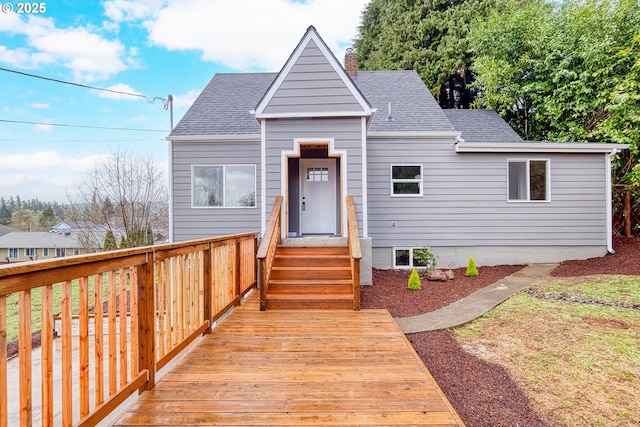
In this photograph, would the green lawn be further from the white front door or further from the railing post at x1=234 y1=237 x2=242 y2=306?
the white front door

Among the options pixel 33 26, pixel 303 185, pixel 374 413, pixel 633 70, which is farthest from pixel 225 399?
pixel 33 26

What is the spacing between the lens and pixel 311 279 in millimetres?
5086

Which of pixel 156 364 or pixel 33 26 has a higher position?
pixel 33 26

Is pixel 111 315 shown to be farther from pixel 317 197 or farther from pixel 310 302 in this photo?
pixel 317 197

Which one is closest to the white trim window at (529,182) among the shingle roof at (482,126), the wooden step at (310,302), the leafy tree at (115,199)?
the shingle roof at (482,126)

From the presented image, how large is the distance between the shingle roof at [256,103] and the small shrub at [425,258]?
3.05 meters

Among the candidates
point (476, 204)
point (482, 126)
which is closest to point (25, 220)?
point (476, 204)

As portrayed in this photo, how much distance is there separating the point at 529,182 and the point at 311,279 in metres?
6.49

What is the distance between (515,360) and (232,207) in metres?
6.60

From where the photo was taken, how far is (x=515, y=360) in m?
3.27

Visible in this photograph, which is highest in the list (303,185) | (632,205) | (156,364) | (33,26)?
(33,26)

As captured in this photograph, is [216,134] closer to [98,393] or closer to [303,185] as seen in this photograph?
[303,185]

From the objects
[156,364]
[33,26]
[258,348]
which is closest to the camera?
[156,364]

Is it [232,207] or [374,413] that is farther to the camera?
[232,207]
